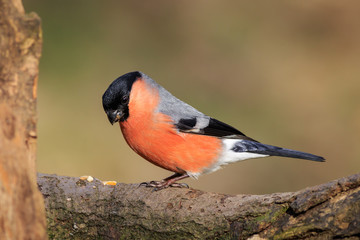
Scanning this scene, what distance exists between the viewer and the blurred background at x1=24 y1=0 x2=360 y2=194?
278 inches

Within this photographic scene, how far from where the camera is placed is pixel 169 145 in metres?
4.26

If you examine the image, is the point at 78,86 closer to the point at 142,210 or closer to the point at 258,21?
the point at 258,21

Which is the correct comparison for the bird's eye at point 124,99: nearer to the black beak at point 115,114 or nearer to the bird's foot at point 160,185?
the black beak at point 115,114

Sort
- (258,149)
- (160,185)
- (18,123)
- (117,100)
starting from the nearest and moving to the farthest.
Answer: (18,123)
(160,185)
(117,100)
(258,149)

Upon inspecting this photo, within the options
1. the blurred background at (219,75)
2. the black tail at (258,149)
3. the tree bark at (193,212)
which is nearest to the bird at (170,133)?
the black tail at (258,149)

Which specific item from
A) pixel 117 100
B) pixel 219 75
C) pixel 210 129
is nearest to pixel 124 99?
pixel 117 100

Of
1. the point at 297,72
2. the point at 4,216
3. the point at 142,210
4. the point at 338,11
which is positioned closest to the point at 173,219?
the point at 142,210

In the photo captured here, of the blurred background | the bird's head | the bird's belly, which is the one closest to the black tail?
the bird's belly

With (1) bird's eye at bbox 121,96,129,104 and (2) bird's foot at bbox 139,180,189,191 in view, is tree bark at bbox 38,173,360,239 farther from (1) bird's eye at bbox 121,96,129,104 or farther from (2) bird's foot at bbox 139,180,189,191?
(1) bird's eye at bbox 121,96,129,104

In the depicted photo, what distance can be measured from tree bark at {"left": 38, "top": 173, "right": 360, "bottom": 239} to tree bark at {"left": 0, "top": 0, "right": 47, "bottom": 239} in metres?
1.14

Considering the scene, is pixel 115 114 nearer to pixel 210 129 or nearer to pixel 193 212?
pixel 210 129

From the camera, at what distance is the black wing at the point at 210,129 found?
4430 millimetres

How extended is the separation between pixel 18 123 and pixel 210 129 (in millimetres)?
2287

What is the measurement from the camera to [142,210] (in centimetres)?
362
